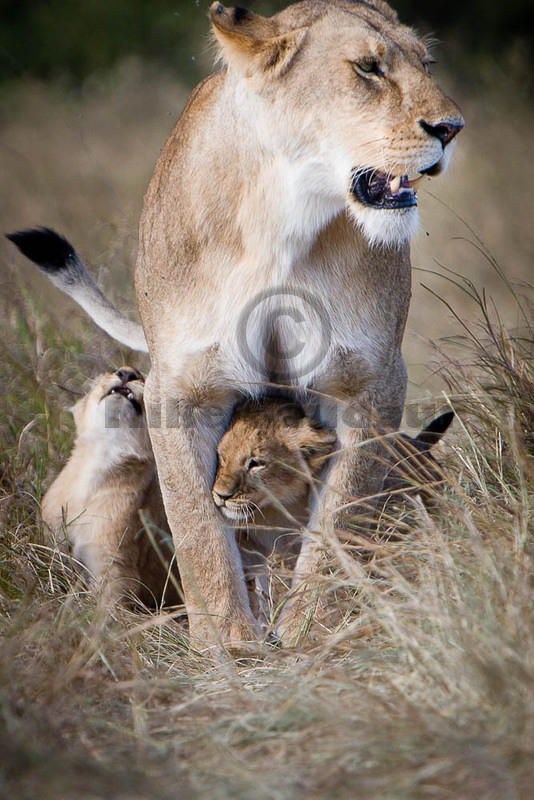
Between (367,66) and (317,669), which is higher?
(367,66)

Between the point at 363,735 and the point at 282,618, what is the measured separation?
3.20 ft

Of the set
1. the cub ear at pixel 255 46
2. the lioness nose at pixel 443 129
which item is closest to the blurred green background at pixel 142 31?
the cub ear at pixel 255 46

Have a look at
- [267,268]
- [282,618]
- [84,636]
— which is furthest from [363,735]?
[267,268]

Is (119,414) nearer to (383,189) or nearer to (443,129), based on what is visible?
(383,189)

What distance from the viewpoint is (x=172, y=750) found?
1.95 metres

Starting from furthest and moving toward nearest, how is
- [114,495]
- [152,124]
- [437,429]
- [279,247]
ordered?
[152,124] < [114,495] < [437,429] < [279,247]

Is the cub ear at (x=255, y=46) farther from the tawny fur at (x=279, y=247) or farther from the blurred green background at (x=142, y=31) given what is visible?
the blurred green background at (x=142, y=31)

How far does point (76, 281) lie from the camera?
3.68 metres

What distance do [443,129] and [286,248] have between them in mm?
492

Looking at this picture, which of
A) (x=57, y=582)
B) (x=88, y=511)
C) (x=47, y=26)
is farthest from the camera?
(x=47, y=26)

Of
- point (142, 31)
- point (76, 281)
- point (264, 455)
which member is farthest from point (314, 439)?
point (142, 31)

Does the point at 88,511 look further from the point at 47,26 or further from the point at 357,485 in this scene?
the point at 47,26

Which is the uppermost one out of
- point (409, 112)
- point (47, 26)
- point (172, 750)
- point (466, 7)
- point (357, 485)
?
point (466, 7)

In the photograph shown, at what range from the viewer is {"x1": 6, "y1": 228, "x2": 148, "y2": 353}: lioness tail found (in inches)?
139
